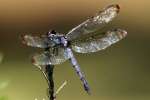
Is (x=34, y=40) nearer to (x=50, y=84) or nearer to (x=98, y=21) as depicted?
(x=98, y=21)

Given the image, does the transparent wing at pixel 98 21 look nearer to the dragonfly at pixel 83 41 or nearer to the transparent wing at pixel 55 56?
the dragonfly at pixel 83 41

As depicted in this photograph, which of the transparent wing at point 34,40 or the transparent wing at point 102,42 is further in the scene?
the transparent wing at point 102,42

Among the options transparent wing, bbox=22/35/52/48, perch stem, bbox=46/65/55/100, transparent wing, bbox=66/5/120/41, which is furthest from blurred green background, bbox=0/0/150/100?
perch stem, bbox=46/65/55/100

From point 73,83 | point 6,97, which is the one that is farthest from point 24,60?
point 6,97

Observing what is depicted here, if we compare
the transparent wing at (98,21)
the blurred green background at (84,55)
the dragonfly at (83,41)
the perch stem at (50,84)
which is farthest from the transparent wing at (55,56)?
the blurred green background at (84,55)

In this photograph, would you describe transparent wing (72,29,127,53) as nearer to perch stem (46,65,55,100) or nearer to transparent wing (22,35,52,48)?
transparent wing (22,35,52,48)

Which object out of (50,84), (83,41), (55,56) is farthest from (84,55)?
(50,84)

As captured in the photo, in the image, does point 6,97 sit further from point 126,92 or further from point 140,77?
point 140,77

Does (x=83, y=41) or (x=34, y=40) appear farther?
(x=83, y=41)
